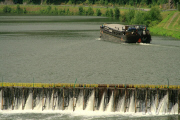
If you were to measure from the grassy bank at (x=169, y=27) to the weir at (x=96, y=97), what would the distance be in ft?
Answer: 262

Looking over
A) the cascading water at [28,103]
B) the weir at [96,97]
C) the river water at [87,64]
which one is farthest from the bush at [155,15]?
the cascading water at [28,103]

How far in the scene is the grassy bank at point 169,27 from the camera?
137200 millimetres

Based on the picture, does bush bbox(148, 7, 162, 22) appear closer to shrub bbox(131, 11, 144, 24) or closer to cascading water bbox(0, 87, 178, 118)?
shrub bbox(131, 11, 144, 24)

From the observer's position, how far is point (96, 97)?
172 ft

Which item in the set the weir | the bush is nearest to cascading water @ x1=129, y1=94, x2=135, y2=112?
the weir

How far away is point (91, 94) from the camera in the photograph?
172 ft

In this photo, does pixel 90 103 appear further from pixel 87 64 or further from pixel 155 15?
pixel 155 15

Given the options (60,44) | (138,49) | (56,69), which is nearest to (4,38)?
(60,44)

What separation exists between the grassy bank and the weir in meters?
79.9

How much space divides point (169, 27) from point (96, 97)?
10391 centimetres

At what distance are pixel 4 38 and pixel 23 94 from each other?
84.9m

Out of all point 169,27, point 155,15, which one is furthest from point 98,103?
point 155,15

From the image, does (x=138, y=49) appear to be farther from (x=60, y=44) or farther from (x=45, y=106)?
(x=45, y=106)

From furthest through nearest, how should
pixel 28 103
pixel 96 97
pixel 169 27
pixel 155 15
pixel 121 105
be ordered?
pixel 155 15 < pixel 169 27 < pixel 28 103 < pixel 96 97 < pixel 121 105
